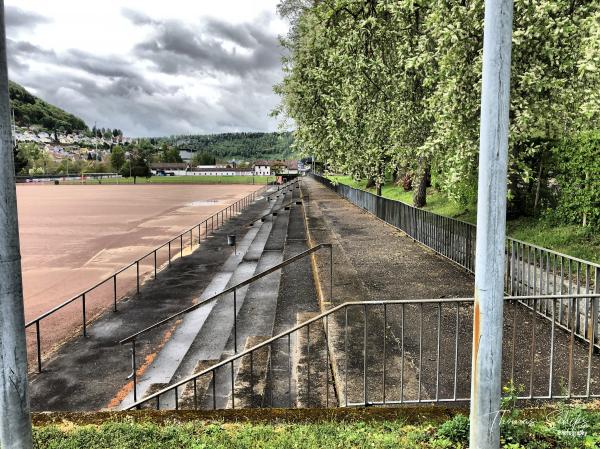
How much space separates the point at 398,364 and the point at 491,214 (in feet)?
12.7

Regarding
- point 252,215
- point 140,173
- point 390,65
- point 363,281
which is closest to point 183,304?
point 363,281

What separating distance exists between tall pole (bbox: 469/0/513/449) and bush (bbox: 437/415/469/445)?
3.15 ft

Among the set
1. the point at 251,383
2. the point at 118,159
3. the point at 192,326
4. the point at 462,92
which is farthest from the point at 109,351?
the point at 118,159

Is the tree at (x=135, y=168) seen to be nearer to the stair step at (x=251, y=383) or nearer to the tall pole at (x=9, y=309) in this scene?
the stair step at (x=251, y=383)

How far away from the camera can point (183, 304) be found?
14.6m

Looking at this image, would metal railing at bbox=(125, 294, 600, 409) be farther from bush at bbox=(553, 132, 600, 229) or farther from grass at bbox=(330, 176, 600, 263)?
bush at bbox=(553, 132, 600, 229)

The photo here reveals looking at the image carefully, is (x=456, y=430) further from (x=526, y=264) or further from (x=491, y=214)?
(x=526, y=264)

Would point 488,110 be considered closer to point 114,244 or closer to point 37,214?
point 114,244

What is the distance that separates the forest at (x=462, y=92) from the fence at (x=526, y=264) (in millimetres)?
1060

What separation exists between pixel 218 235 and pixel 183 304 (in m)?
15.7

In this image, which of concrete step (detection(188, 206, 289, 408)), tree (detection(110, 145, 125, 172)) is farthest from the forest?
tree (detection(110, 145, 125, 172))

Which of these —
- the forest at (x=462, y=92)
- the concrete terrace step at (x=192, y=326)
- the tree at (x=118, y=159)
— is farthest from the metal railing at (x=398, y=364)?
the tree at (x=118, y=159)

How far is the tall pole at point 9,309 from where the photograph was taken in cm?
287

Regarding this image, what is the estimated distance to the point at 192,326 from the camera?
41.4 ft
